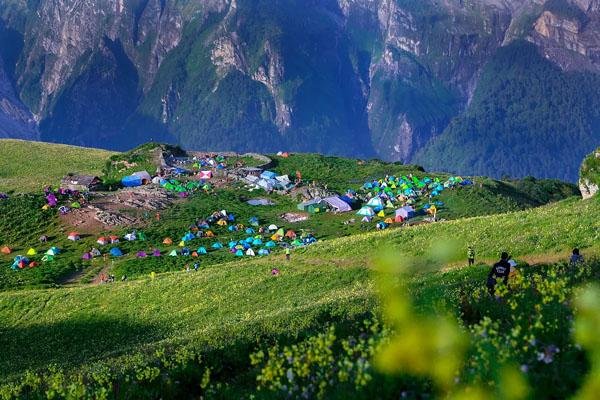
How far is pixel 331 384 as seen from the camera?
8.17 m

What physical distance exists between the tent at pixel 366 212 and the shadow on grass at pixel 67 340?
50203 mm

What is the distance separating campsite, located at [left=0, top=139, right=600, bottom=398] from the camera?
36.6ft

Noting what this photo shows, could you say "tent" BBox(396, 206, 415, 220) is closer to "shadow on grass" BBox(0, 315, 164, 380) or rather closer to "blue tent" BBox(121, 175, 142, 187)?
"blue tent" BBox(121, 175, 142, 187)

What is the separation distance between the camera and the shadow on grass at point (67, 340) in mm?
29973

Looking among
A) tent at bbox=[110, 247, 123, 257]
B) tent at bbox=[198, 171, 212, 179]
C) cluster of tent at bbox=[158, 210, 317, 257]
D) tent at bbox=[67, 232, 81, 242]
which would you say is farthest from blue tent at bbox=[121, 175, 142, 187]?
tent at bbox=[110, 247, 123, 257]

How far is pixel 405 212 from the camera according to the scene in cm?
8088

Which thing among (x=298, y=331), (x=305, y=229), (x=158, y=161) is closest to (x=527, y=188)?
(x=305, y=229)

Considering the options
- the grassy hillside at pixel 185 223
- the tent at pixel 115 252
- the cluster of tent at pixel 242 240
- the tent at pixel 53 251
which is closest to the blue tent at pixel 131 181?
the grassy hillside at pixel 185 223

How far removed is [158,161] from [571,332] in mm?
108318

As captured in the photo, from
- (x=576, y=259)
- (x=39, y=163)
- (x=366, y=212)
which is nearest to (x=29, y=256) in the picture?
(x=366, y=212)

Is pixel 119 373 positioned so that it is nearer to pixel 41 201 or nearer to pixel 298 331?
pixel 298 331

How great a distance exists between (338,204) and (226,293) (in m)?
51.3

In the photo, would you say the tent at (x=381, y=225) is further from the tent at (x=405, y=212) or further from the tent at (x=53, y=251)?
the tent at (x=53, y=251)

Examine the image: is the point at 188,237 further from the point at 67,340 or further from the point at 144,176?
the point at 67,340
